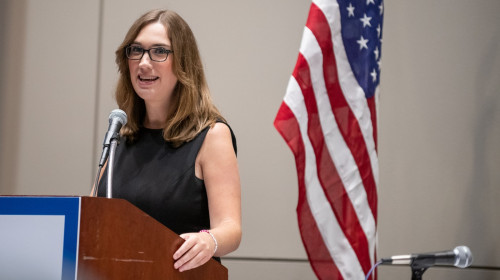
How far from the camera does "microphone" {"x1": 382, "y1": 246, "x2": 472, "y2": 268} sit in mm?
1364

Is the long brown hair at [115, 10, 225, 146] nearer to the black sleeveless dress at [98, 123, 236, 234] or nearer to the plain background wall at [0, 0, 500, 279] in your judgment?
the black sleeveless dress at [98, 123, 236, 234]

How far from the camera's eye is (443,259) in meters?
1.39

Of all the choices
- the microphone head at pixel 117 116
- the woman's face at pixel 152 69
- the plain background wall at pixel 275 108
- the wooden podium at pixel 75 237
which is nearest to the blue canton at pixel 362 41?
the plain background wall at pixel 275 108

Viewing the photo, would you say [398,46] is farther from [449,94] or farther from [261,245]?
[261,245]

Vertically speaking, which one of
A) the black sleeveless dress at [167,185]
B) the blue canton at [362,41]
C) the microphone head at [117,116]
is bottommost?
the black sleeveless dress at [167,185]

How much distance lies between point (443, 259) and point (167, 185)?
3.12ft

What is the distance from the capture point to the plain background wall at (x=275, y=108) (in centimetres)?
322

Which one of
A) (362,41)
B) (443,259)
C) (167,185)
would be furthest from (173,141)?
(362,41)

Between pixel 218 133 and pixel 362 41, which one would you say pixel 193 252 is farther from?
pixel 362 41

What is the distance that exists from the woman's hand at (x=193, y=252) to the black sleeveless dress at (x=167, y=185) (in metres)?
0.44

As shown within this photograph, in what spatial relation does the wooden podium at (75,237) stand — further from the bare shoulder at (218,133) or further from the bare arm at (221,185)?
the bare shoulder at (218,133)

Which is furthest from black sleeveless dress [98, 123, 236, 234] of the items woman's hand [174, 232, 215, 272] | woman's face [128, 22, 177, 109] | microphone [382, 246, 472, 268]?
microphone [382, 246, 472, 268]

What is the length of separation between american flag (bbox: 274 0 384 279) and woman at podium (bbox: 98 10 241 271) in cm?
58

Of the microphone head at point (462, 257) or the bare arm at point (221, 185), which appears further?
the bare arm at point (221, 185)
